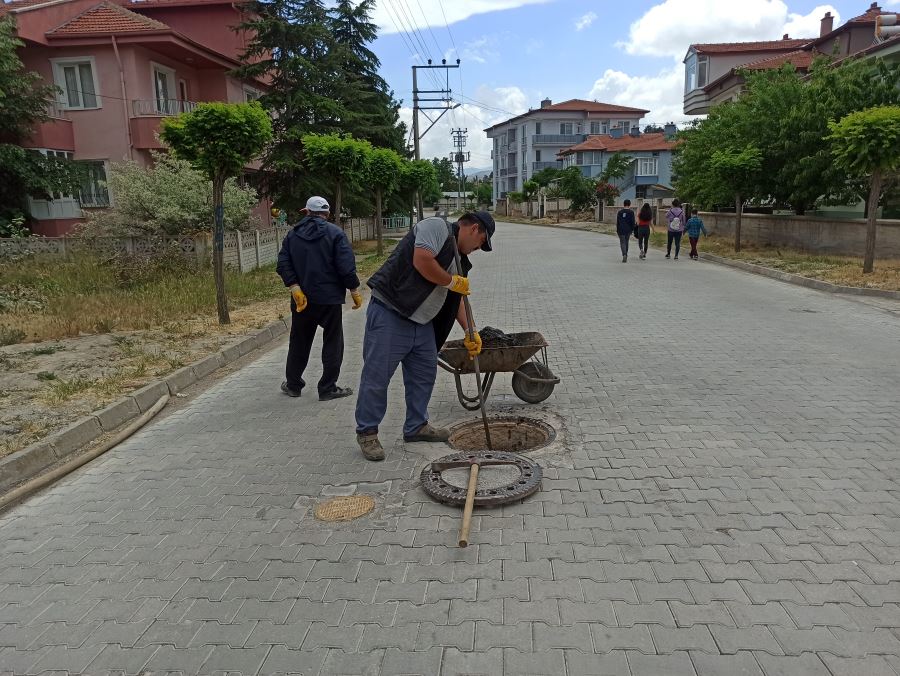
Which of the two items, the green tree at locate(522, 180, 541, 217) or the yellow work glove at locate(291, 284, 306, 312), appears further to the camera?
the green tree at locate(522, 180, 541, 217)

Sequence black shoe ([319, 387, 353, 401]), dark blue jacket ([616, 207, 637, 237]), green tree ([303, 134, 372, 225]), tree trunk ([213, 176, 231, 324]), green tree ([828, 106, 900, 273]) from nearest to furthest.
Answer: black shoe ([319, 387, 353, 401]) < tree trunk ([213, 176, 231, 324]) < green tree ([828, 106, 900, 273]) < green tree ([303, 134, 372, 225]) < dark blue jacket ([616, 207, 637, 237])

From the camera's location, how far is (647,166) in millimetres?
58750

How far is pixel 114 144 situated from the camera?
69.7 feet

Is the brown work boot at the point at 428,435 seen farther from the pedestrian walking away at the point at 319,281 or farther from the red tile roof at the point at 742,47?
the red tile roof at the point at 742,47

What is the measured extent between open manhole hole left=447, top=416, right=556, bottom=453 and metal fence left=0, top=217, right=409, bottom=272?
1143 cm

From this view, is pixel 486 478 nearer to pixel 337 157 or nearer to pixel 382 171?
pixel 337 157

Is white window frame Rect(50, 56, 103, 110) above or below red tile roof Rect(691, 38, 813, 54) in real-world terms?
below

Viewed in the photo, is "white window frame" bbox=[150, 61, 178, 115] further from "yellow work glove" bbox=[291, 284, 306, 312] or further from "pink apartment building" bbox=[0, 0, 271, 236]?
"yellow work glove" bbox=[291, 284, 306, 312]

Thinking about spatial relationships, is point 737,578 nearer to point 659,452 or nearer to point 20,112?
point 659,452

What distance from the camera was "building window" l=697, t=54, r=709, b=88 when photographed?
39312 mm

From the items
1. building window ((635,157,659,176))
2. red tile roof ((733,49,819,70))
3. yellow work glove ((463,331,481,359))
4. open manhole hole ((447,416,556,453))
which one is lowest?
open manhole hole ((447,416,556,453))

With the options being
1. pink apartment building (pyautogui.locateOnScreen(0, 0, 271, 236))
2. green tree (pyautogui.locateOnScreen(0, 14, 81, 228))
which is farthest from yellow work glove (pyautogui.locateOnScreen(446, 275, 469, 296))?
pink apartment building (pyautogui.locateOnScreen(0, 0, 271, 236))

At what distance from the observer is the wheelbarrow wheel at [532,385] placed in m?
5.64

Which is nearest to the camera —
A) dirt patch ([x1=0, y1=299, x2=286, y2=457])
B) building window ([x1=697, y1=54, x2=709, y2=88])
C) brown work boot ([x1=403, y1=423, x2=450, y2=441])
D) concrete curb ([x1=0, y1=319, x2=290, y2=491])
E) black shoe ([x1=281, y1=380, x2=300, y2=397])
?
concrete curb ([x1=0, y1=319, x2=290, y2=491])
